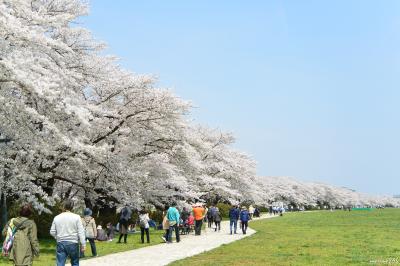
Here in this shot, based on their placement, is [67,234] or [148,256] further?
[148,256]

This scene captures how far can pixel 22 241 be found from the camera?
32.3 feet

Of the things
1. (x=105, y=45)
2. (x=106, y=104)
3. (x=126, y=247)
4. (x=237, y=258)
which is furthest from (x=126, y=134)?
(x=237, y=258)

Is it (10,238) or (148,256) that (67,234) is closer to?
(10,238)

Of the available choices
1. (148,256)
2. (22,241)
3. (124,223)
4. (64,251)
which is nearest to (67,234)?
(64,251)

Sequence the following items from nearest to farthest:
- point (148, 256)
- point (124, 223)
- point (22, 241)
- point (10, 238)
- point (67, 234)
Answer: point (22, 241) < point (10, 238) < point (67, 234) < point (148, 256) < point (124, 223)

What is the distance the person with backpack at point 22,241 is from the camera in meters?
9.77

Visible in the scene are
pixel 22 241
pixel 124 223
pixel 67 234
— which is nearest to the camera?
pixel 22 241

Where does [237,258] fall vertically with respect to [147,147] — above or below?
below

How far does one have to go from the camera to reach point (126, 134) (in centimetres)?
3080

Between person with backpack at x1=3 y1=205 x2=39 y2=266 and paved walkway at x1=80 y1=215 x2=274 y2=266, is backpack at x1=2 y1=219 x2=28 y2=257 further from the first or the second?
paved walkway at x1=80 y1=215 x2=274 y2=266

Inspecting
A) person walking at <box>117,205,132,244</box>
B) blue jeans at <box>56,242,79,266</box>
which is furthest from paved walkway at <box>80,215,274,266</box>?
blue jeans at <box>56,242,79,266</box>

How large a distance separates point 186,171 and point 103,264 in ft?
67.5

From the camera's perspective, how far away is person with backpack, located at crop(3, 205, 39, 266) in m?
9.77

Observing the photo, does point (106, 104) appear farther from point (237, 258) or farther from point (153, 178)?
point (237, 258)
